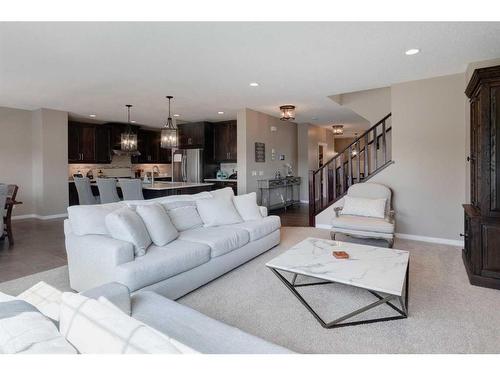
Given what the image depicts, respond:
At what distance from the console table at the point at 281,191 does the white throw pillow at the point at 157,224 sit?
434 cm

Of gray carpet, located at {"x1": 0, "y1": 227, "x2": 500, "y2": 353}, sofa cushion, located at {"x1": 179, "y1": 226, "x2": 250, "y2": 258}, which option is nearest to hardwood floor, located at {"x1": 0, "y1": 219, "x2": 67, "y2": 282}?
gray carpet, located at {"x1": 0, "y1": 227, "x2": 500, "y2": 353}

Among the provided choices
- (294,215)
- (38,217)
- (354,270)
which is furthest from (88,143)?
(354,270)

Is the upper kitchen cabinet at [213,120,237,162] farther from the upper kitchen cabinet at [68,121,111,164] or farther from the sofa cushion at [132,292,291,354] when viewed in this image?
the sofa cushion at [132,292,291,354]

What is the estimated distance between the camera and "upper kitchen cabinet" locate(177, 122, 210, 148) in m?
8.07

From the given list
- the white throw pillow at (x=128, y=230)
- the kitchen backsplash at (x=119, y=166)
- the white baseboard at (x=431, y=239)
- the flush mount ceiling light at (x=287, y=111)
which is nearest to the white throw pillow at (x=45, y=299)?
the white throw pillow at (x=128, y=230)

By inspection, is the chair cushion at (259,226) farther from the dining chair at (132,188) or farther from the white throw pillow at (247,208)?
the dining chair at (132,188)

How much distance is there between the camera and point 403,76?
4289 mm

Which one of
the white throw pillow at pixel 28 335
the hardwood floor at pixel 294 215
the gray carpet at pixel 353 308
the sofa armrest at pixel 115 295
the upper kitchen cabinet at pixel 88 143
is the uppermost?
the upper kitchen cabinet at pixel 88 143

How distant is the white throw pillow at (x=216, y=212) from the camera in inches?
144

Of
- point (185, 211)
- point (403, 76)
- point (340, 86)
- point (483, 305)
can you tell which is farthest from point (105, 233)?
point (403, 76)

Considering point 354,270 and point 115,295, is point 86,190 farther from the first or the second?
point 354,270

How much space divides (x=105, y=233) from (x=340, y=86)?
405 cm

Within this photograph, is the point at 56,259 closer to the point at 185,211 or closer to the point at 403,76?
the point at 185,211
